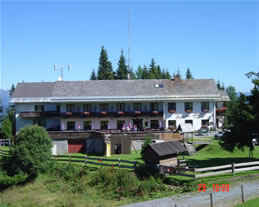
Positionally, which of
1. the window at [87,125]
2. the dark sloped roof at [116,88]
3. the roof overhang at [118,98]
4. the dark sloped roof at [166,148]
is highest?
the dark sloped roof at [116,88]

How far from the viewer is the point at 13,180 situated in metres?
27.0

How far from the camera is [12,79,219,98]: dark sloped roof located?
4816 cm

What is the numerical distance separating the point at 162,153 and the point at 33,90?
108 ft

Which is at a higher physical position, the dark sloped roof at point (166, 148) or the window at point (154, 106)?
the window at point (154, 106)

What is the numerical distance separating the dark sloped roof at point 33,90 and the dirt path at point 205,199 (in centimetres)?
3575

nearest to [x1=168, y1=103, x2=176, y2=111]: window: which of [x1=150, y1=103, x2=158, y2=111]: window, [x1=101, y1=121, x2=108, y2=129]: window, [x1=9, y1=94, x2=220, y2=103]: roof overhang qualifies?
[x1=9, y1=94, x2=220, y2=103]: roof overhang

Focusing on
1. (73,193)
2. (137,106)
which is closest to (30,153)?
(73,193)

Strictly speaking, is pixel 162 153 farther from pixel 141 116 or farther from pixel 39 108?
pixel 39 108

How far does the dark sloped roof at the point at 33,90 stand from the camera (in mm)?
49612

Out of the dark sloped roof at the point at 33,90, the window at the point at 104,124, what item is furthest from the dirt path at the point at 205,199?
the dark sloped roof at the point at 33,90

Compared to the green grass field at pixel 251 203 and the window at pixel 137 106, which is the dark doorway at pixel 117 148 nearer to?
the window at pixel 137 106

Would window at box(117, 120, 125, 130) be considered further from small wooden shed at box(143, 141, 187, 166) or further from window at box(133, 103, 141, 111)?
small wooden shed at box(143, 141, 187, 166)

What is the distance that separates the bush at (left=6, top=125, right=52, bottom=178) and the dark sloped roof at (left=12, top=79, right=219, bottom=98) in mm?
18979

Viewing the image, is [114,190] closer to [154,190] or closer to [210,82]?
[154,190]
